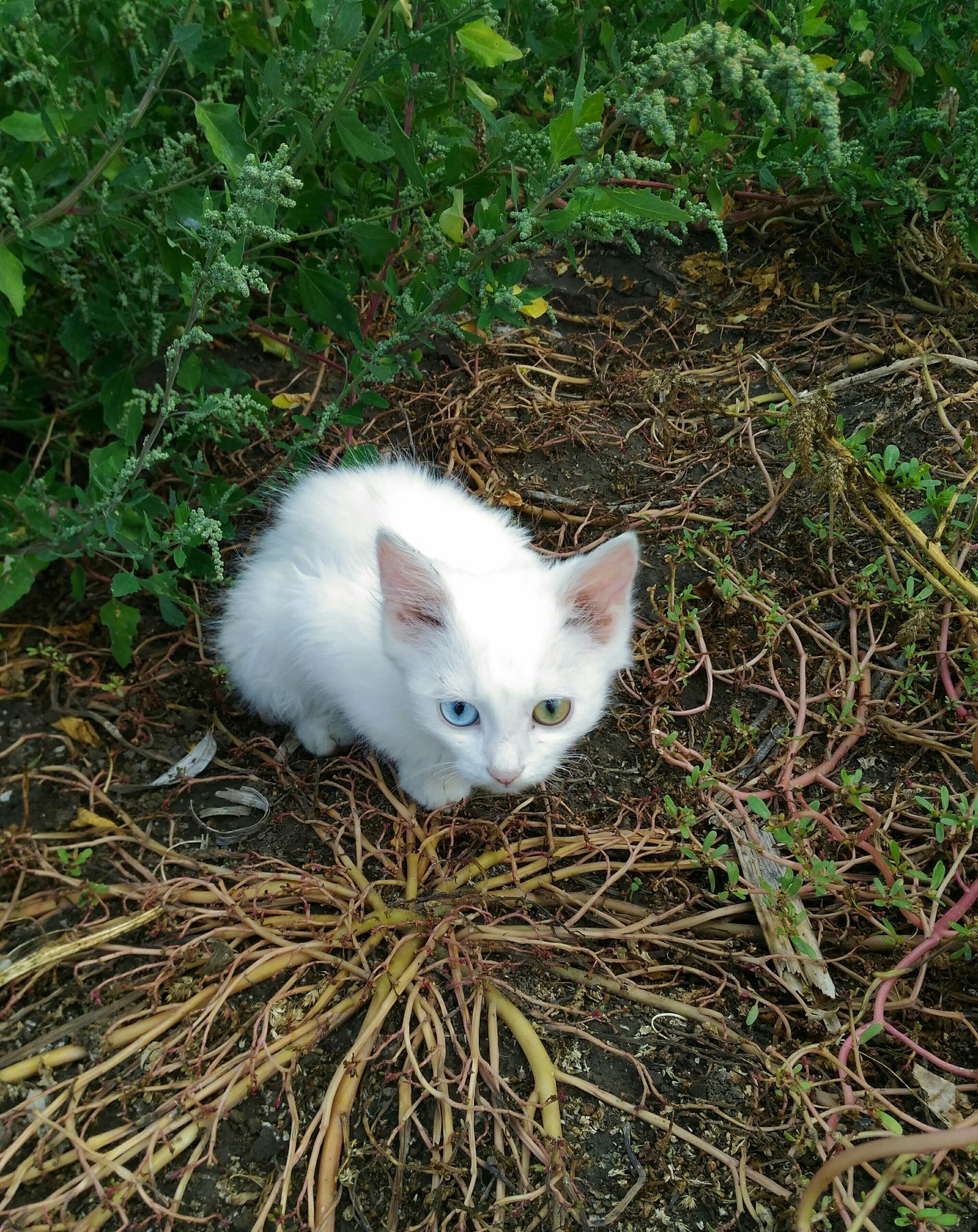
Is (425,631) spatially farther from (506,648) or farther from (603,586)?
(603,586)

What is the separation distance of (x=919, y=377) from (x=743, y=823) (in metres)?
1.64

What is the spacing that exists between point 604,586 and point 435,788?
0.71m

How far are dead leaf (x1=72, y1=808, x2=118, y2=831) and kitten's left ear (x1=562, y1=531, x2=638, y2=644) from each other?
1296mm

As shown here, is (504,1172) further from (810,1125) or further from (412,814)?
(412,814)

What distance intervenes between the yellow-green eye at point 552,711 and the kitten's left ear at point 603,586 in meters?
0.16

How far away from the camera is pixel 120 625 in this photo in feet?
7.39

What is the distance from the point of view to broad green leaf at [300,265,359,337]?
221 cm

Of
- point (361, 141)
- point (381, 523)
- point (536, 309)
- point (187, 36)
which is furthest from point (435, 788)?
point (536, 309)

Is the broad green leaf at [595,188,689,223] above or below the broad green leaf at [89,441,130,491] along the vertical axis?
above

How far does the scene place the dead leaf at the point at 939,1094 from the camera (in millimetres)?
1525

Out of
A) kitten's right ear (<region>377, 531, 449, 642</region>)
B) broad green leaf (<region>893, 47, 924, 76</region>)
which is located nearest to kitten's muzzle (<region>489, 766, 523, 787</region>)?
kitten's right ear (<region>377, 531, 449, 642</region>)

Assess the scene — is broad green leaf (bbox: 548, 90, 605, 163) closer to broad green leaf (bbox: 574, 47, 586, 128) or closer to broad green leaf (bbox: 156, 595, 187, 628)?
broad green leaf (bbox: 574, 47, 586, 128)

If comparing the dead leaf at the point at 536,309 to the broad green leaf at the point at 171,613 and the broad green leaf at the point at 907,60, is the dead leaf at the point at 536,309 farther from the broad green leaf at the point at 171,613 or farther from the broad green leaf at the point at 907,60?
the broad green leaf at the point at 171,613

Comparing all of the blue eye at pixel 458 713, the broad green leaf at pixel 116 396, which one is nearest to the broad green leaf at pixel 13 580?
the broad green leaf at pixel 116 396
